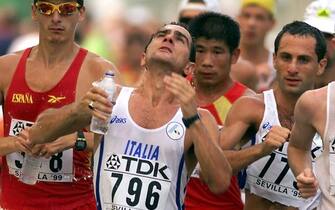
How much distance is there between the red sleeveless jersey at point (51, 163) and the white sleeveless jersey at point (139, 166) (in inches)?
46.1

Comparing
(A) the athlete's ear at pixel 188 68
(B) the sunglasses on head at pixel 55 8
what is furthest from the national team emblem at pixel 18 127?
(A) the athlete's ear at pixel 188 68

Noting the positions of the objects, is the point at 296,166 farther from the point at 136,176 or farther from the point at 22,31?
the point at 22,31

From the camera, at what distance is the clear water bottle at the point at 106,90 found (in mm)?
10086

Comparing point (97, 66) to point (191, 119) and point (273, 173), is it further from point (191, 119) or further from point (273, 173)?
point (191, 119)

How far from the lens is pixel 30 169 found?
11516mm

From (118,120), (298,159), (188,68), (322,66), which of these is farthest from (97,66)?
(298,159)

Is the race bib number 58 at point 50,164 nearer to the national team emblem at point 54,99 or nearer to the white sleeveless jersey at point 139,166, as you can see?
the national team emblem at point 54,99

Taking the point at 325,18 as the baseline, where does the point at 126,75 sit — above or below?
below

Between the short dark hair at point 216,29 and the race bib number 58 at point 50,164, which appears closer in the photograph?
the race bib number 58 at point 50,164

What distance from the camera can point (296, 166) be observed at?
1067 centimetres

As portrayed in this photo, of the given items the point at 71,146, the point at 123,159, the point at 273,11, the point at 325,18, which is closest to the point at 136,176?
the point at 123,159

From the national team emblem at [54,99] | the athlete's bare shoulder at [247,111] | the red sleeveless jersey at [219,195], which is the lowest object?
the red sleeveless jersey at [219,195]

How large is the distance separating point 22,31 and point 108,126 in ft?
42.3

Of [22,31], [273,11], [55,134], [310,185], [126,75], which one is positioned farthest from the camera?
[22,31]
